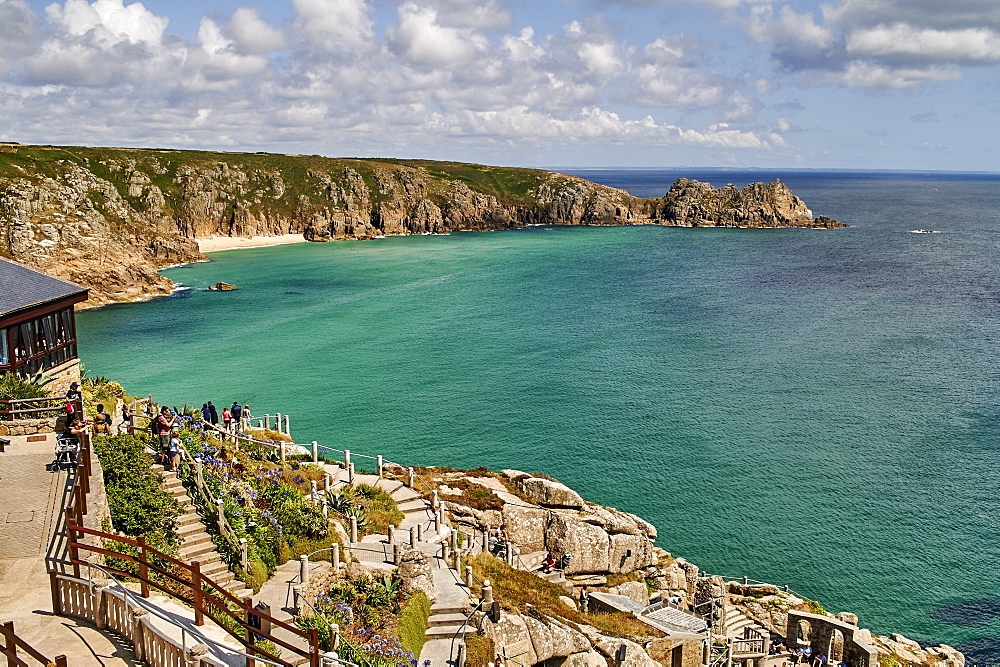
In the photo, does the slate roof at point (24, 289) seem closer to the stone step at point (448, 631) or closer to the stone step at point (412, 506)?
the stone step at point (412, 506)

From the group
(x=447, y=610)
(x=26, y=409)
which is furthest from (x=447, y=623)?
(x=26, y=409)

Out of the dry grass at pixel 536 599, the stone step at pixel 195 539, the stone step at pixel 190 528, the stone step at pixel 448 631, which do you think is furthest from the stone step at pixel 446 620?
the stone step at pixel 190 528

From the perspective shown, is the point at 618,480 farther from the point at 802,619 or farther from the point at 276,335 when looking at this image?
the point at 276,335

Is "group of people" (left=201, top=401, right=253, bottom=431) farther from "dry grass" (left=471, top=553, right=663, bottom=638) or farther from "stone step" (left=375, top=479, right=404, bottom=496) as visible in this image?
"dry grass" (left=471, top=553, right=663, bottom=638)

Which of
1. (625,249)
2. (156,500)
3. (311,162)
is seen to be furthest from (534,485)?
(311,162)

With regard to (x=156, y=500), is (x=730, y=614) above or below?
below

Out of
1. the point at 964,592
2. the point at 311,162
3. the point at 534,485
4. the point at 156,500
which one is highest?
the point at 311,162
